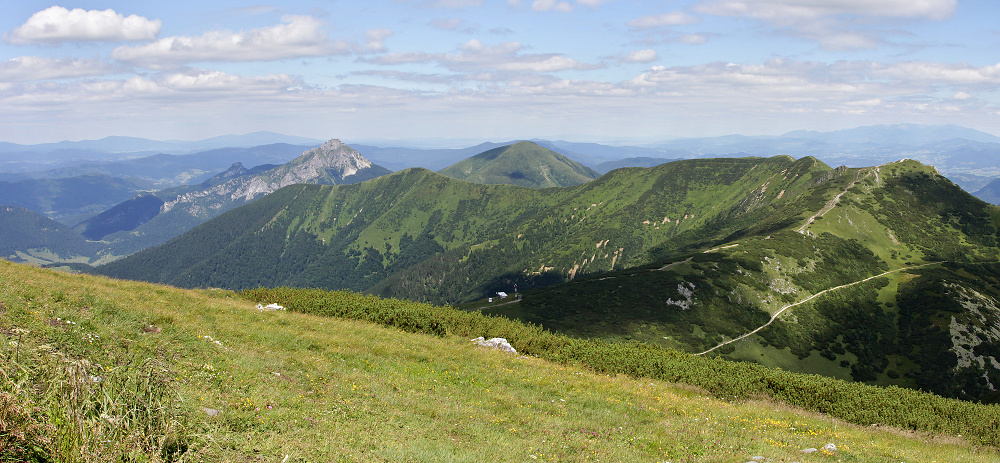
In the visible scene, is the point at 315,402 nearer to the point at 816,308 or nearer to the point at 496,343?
the point at 496,343

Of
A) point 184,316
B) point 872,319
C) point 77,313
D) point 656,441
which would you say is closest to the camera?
point 656,441

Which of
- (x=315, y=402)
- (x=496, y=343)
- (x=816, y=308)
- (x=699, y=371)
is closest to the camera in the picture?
(x=315, y=402)

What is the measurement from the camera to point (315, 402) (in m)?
19.8

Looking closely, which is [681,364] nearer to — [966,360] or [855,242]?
[966,360]

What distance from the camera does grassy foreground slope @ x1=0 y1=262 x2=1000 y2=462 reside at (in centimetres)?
1049

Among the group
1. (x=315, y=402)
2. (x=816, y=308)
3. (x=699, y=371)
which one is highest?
(x=315, y=402)

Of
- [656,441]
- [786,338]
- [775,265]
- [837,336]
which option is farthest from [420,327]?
[775,265]

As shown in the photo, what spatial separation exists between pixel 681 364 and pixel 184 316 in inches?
1526

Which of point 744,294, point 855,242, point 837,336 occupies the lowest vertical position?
point 837,336

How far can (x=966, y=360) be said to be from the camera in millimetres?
106375

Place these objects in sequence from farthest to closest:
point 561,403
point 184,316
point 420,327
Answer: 1. point 420,327
2. point 184,316
3. point 561,403

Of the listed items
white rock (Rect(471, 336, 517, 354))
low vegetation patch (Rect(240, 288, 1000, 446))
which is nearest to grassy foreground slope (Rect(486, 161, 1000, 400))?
low vegetation patch (Rect(240, 288, 1000, 446))

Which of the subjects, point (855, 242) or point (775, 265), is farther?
point (855, 242)

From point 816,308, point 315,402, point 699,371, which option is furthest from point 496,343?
point 816,308
